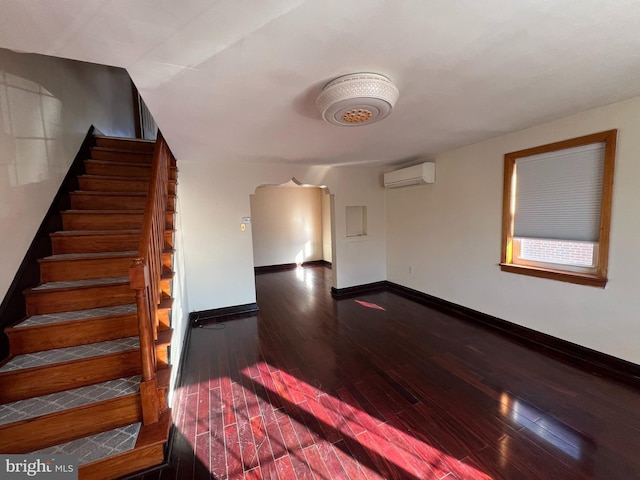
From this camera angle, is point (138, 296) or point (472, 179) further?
point (472, 179)

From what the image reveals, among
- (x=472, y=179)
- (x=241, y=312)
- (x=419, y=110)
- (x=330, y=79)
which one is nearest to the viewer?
(x=330, y=79)

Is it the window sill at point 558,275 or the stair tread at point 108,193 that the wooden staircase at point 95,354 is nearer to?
the stair tread at point 108,193

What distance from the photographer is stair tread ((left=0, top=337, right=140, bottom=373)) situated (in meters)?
1.62

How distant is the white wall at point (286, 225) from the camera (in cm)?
692

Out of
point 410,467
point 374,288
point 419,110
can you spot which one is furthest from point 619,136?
point 374,288

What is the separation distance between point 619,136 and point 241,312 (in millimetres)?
4584

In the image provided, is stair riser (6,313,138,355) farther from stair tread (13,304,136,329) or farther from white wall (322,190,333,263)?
white wall (322,190,333,263)

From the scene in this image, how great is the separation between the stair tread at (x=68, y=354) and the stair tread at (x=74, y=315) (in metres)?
0.19

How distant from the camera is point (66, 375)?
5.42ft

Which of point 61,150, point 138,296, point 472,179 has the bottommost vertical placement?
point 138,296

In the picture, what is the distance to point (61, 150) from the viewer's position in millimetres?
2494

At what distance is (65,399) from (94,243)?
1.36 metres

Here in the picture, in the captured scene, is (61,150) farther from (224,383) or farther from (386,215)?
(386,215)

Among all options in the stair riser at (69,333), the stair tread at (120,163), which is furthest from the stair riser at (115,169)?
the stair riser at (69,333)
